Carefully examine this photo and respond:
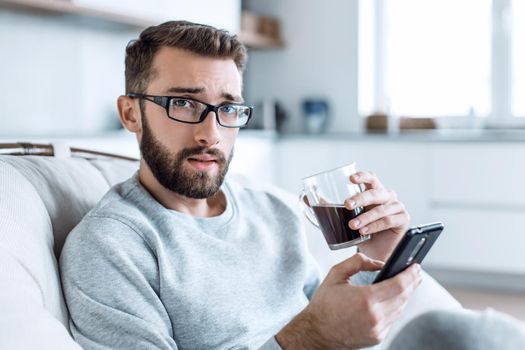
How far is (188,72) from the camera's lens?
1540 millimetres

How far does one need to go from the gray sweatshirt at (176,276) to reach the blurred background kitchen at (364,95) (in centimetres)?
168

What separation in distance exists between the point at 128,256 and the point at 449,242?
11.3 ft

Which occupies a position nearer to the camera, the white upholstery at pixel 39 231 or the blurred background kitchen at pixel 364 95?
the white upholstery at pixel 39 231

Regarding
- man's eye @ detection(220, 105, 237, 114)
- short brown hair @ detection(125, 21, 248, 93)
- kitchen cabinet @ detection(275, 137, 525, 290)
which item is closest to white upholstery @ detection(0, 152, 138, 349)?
short brown hair @ detection(125, 21, 248, 93)

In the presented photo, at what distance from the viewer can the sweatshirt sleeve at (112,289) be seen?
1.25 meters

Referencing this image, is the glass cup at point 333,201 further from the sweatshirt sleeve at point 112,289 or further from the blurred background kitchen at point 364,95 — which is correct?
the blurred background kitchen at point 364,95

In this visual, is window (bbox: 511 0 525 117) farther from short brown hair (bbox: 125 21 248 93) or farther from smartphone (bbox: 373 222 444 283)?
smartphone (bbox: 373 222 444 283)

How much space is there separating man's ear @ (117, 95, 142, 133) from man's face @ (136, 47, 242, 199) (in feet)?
0.16

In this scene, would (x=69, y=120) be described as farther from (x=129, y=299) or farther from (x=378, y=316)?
(x=378, y=316)

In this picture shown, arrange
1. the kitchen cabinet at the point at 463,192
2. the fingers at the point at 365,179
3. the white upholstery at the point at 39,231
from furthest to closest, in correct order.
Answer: the kitchen cabinet at the point at 463,192 < the fingers at the point at 365,179 < the white upholstery at the point at 39,231

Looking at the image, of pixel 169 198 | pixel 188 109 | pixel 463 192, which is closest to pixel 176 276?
pixel 169 198

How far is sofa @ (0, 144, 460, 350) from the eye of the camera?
1070 mm

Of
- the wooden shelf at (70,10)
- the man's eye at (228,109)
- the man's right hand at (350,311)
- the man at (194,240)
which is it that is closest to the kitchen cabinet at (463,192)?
the wooden shelf at (70,10)

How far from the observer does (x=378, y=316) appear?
1.10m
